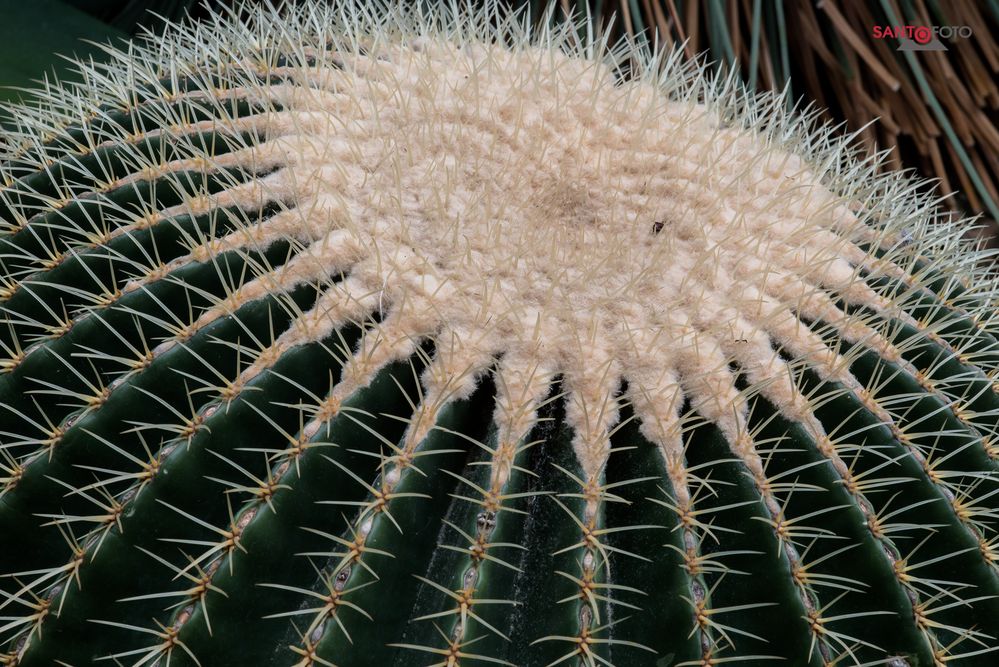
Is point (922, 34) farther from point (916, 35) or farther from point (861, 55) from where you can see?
point (861, 55)

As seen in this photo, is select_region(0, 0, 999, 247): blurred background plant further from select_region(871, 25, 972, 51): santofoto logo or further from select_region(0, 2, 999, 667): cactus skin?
select_region(0, 2, 999, 667): cactus skin

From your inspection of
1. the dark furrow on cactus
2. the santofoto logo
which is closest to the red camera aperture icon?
Answer: the santofoto logo

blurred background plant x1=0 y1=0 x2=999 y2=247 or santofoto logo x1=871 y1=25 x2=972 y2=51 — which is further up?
santofoto logo x1=871 y1=25 x2=972 y2=51

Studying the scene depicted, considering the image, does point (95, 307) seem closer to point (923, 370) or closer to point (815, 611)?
point (815, 611)

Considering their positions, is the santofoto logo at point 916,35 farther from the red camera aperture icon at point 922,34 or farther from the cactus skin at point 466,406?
the cactus skin at point 466,406

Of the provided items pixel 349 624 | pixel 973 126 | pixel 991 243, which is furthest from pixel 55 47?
pixel 991 243

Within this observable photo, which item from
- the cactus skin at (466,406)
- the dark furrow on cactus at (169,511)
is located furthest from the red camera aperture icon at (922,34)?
the dark furrow on cactus at (169,511)
